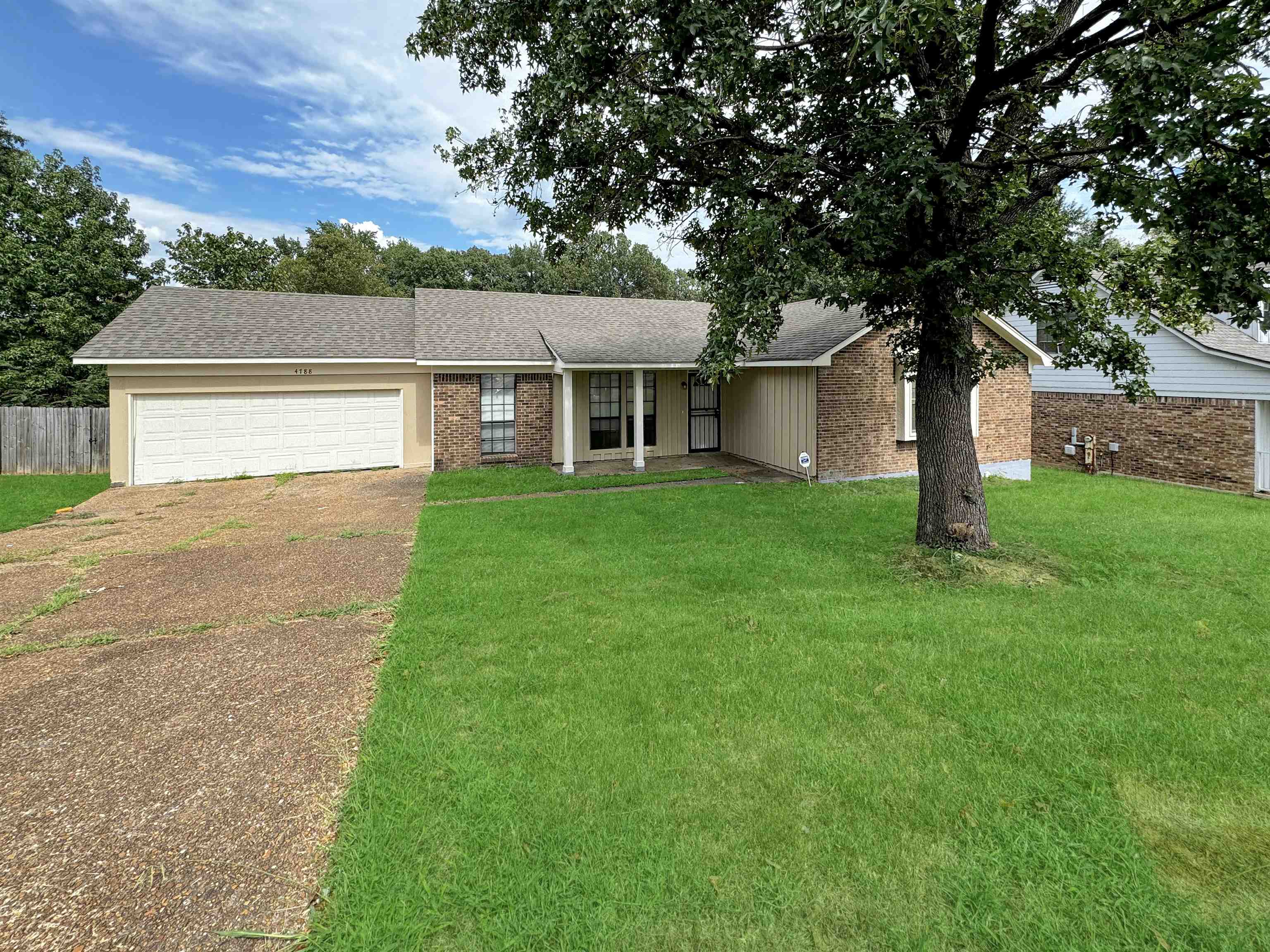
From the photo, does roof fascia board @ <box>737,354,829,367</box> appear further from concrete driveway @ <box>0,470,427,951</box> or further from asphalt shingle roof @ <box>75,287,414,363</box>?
concrete driveway @ <box>0,470,427,951</box>

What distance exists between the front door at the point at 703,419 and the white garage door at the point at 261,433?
7.12 m

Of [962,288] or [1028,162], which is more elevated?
[1028,162]

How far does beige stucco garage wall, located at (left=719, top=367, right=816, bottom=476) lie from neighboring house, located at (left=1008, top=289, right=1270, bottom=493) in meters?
5.31

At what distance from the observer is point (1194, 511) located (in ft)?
32.8

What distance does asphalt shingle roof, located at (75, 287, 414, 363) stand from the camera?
12539mm

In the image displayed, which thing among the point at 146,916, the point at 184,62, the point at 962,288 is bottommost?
the point at 146,916

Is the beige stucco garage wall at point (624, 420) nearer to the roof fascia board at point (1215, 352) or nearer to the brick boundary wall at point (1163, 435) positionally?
the roof fascia board at point (1215, 352)

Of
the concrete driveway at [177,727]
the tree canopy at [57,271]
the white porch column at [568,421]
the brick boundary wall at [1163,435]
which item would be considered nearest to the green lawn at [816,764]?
the concrete driveway at [177,727]

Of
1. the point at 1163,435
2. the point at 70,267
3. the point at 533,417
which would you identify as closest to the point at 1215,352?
the point at 1163,435

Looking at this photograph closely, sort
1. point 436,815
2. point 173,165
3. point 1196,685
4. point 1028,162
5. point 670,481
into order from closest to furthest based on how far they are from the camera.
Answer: point 436,815 < point 1196,685 < point 1028,162 < point 670,481 < point 173,165

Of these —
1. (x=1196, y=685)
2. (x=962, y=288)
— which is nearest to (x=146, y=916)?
(x=1196, y=685)

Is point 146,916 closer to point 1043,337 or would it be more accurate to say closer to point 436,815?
point 436,815

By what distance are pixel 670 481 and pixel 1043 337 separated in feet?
41.0

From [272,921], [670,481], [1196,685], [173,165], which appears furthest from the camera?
[173,165]
